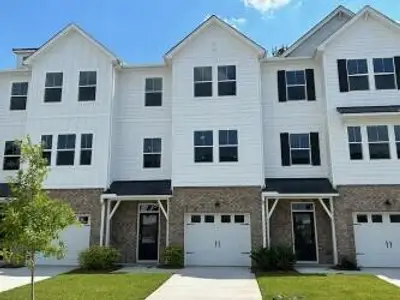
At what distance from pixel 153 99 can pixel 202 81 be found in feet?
8.73

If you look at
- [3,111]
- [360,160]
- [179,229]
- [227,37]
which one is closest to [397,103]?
[360,160]

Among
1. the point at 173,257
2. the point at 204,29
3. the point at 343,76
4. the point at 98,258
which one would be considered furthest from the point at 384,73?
the point at 98,258

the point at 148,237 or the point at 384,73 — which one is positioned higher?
the point at 384,73

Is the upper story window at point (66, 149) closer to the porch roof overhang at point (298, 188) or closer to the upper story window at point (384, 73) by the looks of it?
the porch roof overhang at point (298, 188)

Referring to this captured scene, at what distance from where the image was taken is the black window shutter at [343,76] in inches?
698

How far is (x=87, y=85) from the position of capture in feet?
63.1

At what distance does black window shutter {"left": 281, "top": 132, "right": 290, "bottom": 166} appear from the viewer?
59.3 ft

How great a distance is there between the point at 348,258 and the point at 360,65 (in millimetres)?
8631

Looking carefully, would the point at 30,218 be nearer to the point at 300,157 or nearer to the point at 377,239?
the point at 300,157

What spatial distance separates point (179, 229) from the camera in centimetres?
1714

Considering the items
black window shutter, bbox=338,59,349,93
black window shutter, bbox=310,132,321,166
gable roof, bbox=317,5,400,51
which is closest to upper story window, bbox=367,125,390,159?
black window shutter, bbox=338,59,349,93

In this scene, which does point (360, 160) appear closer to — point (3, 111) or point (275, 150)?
point (275, 150)

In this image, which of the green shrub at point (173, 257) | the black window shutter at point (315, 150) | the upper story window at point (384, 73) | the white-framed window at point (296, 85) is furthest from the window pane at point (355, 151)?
the green shrub at point (173, 257)

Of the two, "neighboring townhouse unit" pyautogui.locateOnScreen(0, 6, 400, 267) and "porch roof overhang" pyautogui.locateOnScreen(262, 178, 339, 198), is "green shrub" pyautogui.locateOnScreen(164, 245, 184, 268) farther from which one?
"porch roof overhang" pyautogui.locateOnScreen(262, 178, 339, 198)
